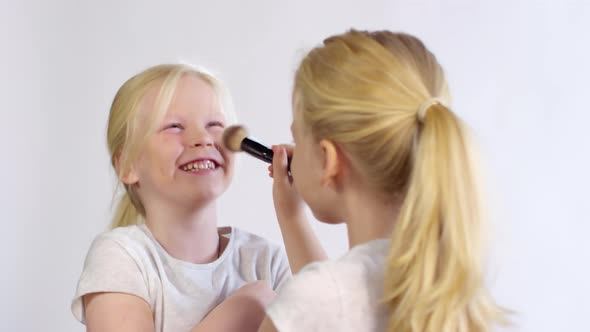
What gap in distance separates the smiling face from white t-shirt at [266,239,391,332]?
297 millimetres

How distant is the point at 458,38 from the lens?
162 cm

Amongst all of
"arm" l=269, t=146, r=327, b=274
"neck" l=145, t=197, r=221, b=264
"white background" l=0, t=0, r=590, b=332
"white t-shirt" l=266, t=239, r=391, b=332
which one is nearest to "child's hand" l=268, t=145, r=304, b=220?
"arm" l=269, t=146, r=327, b=274

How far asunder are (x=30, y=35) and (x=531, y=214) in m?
0.95

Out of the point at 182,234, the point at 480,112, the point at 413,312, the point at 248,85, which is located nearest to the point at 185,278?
the point at 182,234

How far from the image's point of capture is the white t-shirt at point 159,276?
37.7 inches

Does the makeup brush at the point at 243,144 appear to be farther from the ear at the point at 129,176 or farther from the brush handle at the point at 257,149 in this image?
the ear at the point at 129,176

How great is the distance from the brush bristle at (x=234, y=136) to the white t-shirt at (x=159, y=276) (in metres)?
0.14

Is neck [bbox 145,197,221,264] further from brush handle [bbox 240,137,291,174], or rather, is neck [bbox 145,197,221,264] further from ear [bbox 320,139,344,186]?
ear [bbox 320,139,344,186]

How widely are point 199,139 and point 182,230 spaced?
0.11 meters

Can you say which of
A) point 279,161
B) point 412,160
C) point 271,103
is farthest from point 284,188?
point 271,103

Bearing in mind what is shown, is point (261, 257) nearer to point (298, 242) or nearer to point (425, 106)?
point (298, 242)

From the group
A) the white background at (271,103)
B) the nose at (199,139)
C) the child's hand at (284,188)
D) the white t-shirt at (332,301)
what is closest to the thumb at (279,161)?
the child's hand at (284,188)

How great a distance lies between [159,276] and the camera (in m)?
1.00

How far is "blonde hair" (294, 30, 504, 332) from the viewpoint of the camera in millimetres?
757
